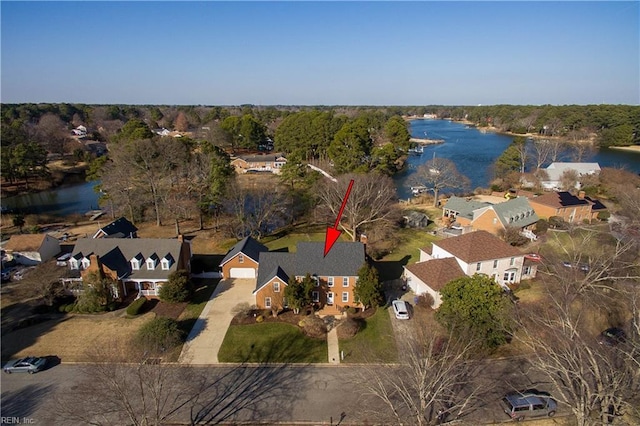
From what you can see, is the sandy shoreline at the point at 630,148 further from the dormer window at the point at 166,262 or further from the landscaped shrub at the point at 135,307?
the landscaped shrub at the point at 135,307

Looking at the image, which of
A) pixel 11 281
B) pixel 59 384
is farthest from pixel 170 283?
pixel 11 281

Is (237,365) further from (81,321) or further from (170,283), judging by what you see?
(81,321)

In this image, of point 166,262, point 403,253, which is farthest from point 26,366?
point 403,253

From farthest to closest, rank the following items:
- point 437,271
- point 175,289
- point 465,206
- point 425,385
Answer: point 465,206 < point 437,271 < point 175,289 < point 425,385

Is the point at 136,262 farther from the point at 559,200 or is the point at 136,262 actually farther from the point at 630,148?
the point at 630,148

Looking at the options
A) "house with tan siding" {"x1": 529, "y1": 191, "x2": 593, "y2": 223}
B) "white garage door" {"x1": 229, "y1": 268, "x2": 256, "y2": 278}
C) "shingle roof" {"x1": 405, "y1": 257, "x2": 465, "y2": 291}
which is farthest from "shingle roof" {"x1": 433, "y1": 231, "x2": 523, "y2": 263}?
"house with tan siding" {"x1": 529, "y1": 191, "x2": 593, "y2": 223}

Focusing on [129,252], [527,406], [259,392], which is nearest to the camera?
[527,406]

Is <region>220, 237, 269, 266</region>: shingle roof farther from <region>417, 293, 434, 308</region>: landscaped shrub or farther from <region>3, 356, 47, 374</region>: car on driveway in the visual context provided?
<region>417, 293, 434, 308</region>: landscaped shrub

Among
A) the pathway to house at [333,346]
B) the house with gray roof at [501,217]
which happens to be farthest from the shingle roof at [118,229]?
the house with gray roof at [501,217]
